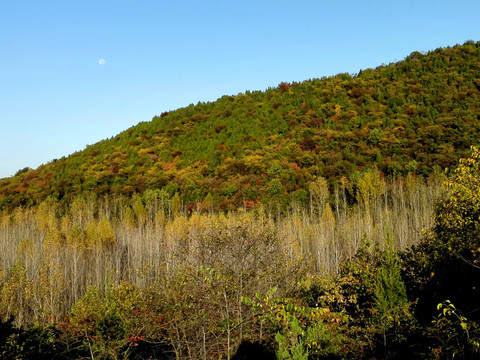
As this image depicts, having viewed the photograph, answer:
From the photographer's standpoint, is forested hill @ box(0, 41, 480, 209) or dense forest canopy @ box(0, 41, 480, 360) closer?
dense forest canopy @ box(0, 41, 480, 360)

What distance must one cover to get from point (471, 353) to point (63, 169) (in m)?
87.8

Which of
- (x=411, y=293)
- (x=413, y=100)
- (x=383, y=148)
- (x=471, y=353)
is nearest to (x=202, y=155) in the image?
(x=383, y=148)

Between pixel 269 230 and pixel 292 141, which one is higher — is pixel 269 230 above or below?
below

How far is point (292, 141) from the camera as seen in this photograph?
74875 mm

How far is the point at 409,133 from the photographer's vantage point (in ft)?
208

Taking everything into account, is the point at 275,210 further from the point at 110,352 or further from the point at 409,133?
the point at 110,352

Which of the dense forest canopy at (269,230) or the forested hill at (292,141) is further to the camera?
the forested hill at (292,141)

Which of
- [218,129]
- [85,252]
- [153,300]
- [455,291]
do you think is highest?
[218,129]

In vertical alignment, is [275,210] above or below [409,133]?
below

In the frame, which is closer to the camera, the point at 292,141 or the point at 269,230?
the point at 269,230

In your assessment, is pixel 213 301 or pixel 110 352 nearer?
pixel 213 301

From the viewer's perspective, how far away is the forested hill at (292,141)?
2341 inches

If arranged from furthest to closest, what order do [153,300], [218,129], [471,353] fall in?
[218,129] → [153,300] → [471,353]

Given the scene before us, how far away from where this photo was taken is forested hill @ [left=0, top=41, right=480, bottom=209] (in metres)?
59.5
